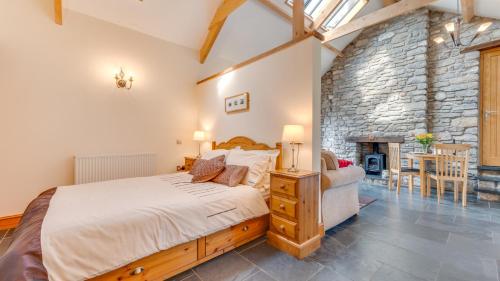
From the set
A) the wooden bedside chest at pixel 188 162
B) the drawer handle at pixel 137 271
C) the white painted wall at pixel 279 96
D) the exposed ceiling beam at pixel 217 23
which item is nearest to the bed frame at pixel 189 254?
the drawer handle at pixel 137 271

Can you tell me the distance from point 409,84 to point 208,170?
4.98 metres

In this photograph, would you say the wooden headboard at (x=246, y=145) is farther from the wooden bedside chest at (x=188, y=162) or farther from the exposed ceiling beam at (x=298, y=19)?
the exposed ceiling beam at (x=298, y=19)

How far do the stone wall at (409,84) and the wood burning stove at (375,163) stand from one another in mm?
367

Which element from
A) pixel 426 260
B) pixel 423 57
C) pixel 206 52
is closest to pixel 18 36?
pixel 206 52

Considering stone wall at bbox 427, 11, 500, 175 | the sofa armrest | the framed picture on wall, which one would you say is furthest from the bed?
stone wall at bbox 427, 11, 500, 175

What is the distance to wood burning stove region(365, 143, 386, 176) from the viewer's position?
5223 millimetres

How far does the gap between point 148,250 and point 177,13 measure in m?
3.75

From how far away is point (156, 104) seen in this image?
384 cm

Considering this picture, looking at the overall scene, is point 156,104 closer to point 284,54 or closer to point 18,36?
point 18,36

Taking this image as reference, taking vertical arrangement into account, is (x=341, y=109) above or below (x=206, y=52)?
below

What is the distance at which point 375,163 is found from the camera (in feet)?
17.4

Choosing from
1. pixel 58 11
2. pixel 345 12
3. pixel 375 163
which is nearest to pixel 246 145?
pixel 58 11

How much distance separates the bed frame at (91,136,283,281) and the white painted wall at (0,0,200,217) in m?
2.43

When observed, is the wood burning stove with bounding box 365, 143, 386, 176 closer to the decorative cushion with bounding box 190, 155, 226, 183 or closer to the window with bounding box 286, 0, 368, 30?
the window with bounding box 286, 0, 368, 30
